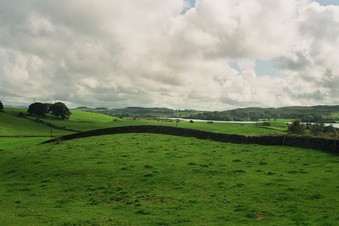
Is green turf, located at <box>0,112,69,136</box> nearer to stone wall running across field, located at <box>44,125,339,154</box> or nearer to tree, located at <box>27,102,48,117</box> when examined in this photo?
tree, located at <box>27,102,48,117</box>

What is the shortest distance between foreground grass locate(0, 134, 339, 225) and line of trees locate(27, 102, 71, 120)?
123 meters

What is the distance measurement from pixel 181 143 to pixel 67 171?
1822cm

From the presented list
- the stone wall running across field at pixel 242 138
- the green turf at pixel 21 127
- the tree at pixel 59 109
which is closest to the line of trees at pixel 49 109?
the tree at pixel 59 109

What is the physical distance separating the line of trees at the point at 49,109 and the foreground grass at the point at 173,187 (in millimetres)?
122813

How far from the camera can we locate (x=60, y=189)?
29469 millimetres

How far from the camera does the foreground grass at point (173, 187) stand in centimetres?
2039

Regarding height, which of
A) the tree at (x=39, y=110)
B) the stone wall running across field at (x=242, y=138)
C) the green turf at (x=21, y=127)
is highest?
the tree at (x=39, y=110)

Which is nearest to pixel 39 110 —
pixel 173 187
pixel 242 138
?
pixel 242 138

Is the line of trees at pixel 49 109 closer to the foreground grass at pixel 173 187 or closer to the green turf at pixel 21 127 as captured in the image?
the green turf at pixel 21 127

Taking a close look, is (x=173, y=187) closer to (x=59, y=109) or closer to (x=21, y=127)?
(x=21, y=127)

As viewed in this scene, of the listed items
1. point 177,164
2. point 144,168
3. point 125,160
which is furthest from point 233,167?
point 125,160

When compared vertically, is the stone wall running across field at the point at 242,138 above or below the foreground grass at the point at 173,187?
above

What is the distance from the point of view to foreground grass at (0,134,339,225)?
2039 cm

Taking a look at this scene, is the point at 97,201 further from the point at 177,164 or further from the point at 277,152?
the point at 277,152
